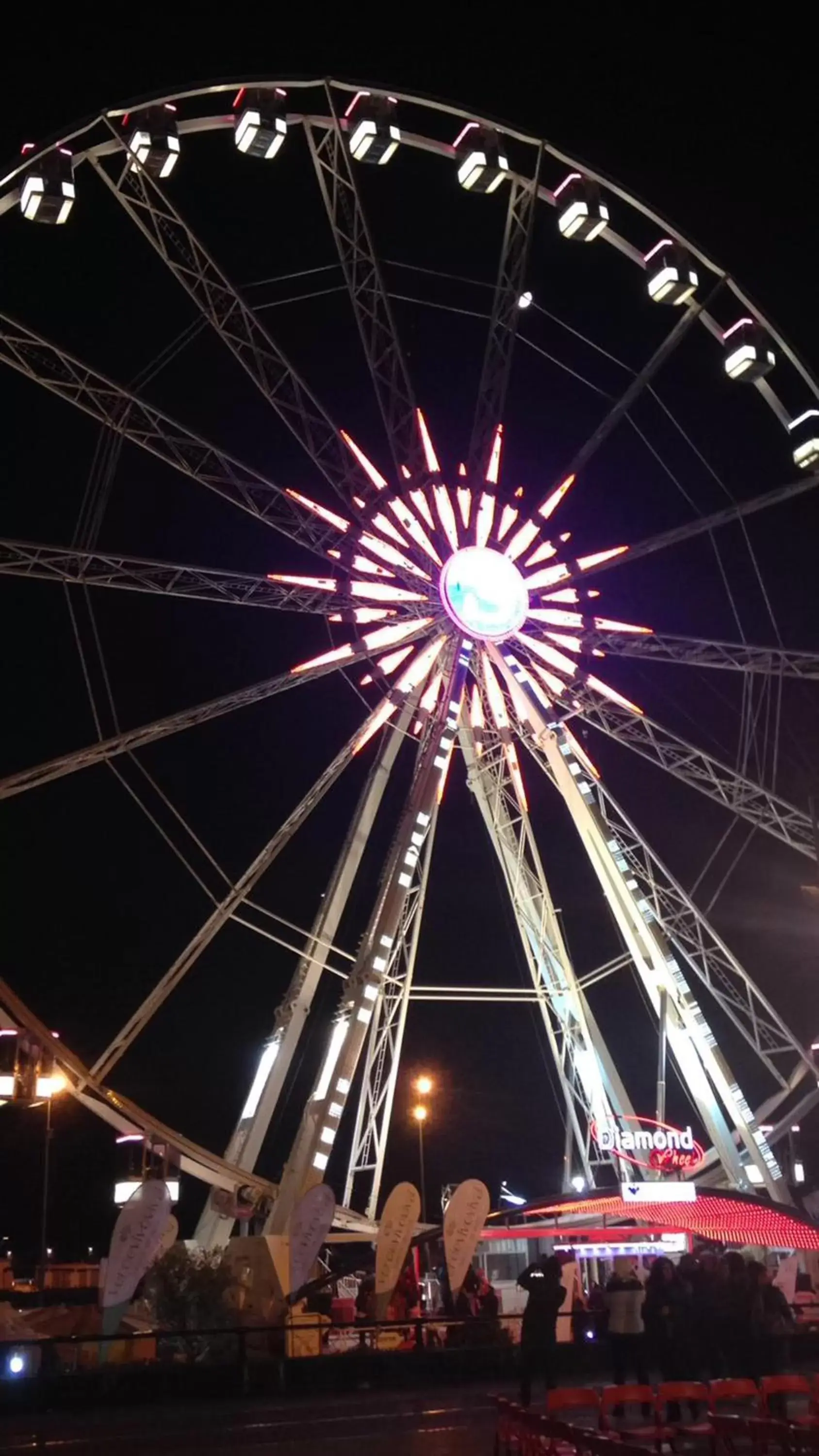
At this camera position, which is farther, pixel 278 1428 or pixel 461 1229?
pixel 461 1229

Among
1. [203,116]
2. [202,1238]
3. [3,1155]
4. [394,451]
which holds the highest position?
[203,116]

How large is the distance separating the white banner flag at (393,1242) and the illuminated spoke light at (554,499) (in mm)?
11530

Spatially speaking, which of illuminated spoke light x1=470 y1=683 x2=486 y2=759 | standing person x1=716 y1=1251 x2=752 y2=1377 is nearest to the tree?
standing person x1=716 y1=1251 x2=752 y2=1377

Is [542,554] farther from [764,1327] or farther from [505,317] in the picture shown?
[764,1327]

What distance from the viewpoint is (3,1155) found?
53.8 m

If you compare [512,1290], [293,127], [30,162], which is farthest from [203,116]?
[512,1290]

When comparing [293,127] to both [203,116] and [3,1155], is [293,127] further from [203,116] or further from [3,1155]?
[3,1155]

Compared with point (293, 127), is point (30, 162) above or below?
below

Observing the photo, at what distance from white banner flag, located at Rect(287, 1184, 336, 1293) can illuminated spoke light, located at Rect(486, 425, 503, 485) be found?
12.2 m

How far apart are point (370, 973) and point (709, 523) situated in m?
10.5

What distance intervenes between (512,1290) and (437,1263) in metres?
3.48

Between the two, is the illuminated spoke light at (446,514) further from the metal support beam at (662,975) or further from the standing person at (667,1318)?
the standing person at (667,1318)

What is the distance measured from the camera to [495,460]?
75.4 ft

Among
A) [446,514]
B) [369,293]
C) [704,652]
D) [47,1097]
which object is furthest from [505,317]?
[47,1097]
